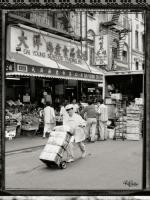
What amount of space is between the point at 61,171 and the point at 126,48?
1021 inches

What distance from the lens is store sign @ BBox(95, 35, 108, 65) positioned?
24.8m

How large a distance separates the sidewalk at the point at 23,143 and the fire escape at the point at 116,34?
48.9 ft

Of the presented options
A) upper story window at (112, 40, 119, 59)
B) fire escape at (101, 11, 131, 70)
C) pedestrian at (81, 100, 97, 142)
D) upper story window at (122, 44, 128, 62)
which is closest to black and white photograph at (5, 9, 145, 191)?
pedestrian at (81, 100, 97, 142)

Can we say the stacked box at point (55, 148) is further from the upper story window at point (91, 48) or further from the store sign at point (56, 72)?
the upper story window at point (91, 48)

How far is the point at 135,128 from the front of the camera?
49.1 feet

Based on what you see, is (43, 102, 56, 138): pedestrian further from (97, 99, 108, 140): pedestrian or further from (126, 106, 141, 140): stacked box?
(126, 106, 141, 140): stacked box

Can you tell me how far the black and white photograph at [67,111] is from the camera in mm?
8430

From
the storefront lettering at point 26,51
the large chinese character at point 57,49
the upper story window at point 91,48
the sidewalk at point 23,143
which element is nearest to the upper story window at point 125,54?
the upper story window at point 91,48

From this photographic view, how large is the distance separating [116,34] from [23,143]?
1938 centimetres

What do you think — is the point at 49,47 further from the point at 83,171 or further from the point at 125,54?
the point at 125,54

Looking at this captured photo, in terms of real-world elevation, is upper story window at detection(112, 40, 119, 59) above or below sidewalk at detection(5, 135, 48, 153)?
above

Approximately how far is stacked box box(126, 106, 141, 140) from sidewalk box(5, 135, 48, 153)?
12.6ft
